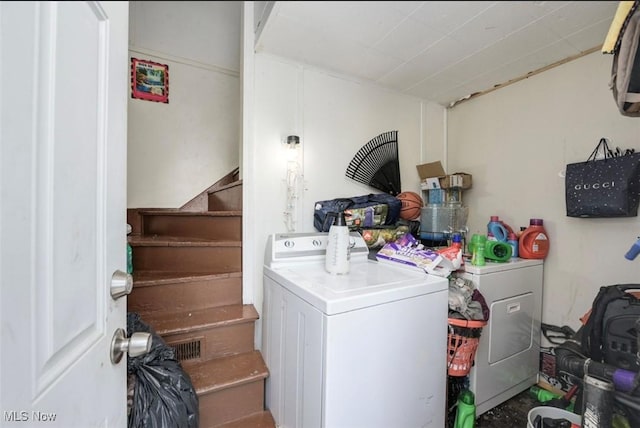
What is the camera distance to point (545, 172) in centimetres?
147

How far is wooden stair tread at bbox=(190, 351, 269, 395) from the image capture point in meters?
1.21

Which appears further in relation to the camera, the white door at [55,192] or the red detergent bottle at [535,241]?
the red detergent bottle at [535,241]

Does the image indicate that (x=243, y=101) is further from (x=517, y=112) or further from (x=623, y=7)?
(x=517, y=112)

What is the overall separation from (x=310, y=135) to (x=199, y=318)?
1228 mm

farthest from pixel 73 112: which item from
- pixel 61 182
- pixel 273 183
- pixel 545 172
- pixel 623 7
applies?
pixel 545 172

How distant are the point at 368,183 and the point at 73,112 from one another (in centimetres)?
168

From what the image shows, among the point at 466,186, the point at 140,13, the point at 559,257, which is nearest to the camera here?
the point at 140,13

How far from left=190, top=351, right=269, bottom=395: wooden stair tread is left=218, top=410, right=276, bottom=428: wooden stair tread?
0.66 feet

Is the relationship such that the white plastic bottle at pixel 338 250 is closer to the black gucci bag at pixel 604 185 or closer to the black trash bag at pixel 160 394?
the black trash bag at pixel 160 394

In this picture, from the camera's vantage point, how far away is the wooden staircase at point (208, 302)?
126cm

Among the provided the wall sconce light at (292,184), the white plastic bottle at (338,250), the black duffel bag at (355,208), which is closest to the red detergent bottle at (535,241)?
the black duffel bag at (355,208)

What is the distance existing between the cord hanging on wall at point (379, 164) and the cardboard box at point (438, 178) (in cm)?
23

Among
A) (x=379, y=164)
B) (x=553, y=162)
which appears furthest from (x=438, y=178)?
(x=553, y=162)

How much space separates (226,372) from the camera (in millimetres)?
1302
